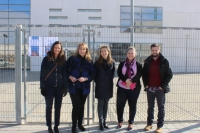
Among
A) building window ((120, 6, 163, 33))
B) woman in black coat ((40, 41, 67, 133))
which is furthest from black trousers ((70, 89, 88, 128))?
building window ((120, 6, 163, 33))

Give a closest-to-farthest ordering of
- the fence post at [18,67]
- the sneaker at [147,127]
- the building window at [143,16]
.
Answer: the sneaker at [147,127] → the fence post at [18,67] → the building window at [143,16]

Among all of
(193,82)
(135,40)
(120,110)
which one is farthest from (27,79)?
(193,82)

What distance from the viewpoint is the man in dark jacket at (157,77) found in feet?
16.1

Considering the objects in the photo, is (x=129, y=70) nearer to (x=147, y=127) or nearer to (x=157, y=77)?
(x=157, y=77)

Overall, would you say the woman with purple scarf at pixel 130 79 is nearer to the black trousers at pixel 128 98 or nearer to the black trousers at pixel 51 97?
the black trousers at pixel 128 98

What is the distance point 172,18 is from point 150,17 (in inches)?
106

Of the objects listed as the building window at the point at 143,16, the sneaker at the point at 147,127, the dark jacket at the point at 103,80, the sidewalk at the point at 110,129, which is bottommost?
the sidewalk at the point at 110,129

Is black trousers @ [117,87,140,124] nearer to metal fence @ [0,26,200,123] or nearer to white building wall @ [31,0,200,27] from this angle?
metal fence @ [0,26,200,123]

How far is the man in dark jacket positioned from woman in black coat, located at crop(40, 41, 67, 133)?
185cm

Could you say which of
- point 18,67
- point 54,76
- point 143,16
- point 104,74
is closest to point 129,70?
point 104,74

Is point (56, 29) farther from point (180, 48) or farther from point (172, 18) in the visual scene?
point (172, 18)

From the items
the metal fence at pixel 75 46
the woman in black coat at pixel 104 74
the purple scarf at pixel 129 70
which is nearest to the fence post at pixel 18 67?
the metal fence at pixel 75 46

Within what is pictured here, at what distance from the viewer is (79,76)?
191 inches

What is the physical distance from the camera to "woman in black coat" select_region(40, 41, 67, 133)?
473 cm
